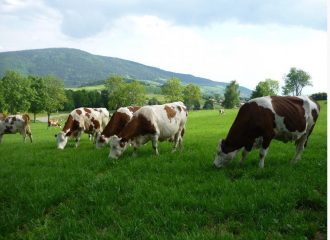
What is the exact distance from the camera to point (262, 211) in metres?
6.85

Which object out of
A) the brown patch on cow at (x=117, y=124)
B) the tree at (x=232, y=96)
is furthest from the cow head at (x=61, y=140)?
the tree at (x=232, y=96)

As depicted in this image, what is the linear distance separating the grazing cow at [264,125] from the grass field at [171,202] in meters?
0.56

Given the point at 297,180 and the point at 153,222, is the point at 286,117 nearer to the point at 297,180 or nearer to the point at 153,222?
the point at 297,180

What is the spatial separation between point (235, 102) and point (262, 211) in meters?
132

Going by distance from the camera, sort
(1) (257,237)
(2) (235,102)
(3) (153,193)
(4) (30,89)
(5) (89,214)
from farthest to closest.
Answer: (2) (235,102)
(4) (30,89)
(3) (153,193)
(5) (89,214)
(1) (257,237)

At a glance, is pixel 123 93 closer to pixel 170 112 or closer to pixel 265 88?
pixel 265 88

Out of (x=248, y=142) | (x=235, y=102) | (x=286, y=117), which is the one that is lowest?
(x=235, y=102)

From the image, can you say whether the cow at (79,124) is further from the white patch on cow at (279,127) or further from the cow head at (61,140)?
the white patch on cow at (279,127)

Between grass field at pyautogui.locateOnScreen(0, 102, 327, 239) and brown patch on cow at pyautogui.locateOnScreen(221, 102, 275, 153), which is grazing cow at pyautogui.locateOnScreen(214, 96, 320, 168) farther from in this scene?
grass field at pyautogui.locateOnScreen(0, 102, 327, 239)

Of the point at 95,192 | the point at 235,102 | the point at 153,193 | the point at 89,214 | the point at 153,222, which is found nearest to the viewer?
the point at 153,222

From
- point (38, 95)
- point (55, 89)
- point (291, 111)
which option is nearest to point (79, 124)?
point (291, 111)

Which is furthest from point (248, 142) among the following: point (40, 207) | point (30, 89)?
point (30, 89)

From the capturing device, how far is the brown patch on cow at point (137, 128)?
543 inches

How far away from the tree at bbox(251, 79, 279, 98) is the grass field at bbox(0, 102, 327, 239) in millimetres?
111372
